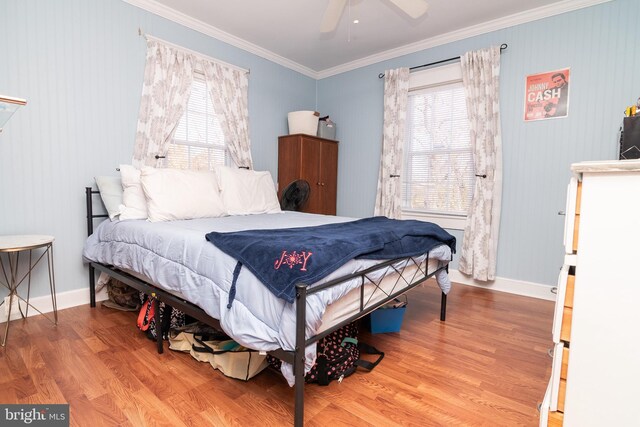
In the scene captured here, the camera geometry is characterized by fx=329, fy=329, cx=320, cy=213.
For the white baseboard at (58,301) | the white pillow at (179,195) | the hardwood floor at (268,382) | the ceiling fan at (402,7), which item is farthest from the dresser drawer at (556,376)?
the white baseboard at (58,301)

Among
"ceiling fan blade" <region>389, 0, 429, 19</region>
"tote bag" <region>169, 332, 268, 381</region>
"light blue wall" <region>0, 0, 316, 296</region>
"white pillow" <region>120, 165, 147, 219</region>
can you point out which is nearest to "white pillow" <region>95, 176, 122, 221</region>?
"white pillow" <region>120, 165, 147, 219</region>

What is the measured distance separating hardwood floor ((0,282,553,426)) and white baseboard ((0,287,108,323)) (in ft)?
0.36

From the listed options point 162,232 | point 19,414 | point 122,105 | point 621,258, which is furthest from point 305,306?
point 122,105

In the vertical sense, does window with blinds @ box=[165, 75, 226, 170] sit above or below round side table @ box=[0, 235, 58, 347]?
above

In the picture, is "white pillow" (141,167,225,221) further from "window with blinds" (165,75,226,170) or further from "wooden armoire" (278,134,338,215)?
"wooden armoire" (278,134,338,215)

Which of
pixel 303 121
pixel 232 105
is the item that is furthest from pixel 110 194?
pixel 303 121

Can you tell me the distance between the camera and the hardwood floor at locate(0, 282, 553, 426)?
4.80ft

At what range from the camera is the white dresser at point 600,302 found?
2.80 feet

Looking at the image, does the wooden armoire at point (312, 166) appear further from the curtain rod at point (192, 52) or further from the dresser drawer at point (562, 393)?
the dresser drawer at point (562, 393)

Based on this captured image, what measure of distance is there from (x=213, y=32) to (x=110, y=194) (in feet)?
6.64

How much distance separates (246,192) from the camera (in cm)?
320

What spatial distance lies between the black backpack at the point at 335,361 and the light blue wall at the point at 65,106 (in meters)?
2.13

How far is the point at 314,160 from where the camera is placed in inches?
166

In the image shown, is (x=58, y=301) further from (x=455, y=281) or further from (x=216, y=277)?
(x=455, y=281)
